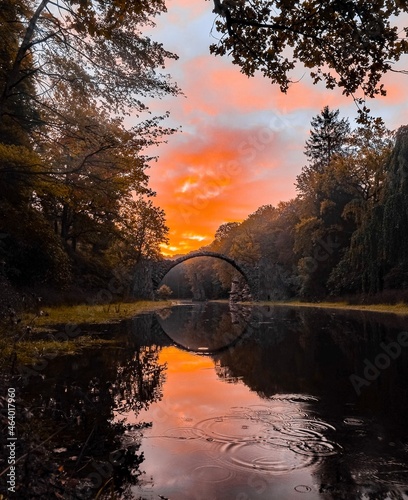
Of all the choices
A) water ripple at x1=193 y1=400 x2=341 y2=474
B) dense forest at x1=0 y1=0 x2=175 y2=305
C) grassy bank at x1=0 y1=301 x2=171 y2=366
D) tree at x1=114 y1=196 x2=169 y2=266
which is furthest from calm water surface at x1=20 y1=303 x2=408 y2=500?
tree at x1=114 y1=196 x2=169 y2=266

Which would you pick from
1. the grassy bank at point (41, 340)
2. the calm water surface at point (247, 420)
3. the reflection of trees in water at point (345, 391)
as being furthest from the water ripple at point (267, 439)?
the grassy bank at point (41, 340)

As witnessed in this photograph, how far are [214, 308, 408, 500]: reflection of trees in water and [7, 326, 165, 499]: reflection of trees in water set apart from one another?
181 centimetres

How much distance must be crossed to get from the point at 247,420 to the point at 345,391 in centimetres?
219

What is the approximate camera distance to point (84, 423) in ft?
16.8

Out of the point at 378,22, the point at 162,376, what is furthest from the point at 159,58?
the point at 162,376

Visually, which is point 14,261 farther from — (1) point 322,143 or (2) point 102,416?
(1) point 322,143

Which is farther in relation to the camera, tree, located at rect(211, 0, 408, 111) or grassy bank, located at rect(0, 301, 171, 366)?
grassy bank, located at rect(0, 301, 171, 366)

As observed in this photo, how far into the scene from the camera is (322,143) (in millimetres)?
57156

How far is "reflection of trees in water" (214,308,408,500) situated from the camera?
367 centimetres

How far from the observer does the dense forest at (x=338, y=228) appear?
25.5 m

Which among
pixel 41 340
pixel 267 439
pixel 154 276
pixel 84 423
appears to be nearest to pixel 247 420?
pixel 267 439

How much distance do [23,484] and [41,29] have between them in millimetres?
9227

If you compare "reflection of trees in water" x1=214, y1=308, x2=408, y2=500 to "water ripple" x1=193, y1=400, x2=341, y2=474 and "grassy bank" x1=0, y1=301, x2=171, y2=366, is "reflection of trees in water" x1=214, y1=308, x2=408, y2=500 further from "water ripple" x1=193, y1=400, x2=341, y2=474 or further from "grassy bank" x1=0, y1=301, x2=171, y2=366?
"grassy bank" x1=0, y1=301, x2=171, y2=366

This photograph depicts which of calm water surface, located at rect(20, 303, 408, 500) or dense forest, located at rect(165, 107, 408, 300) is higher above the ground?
dense forest, located at rect(165, 107, 408, 300)
